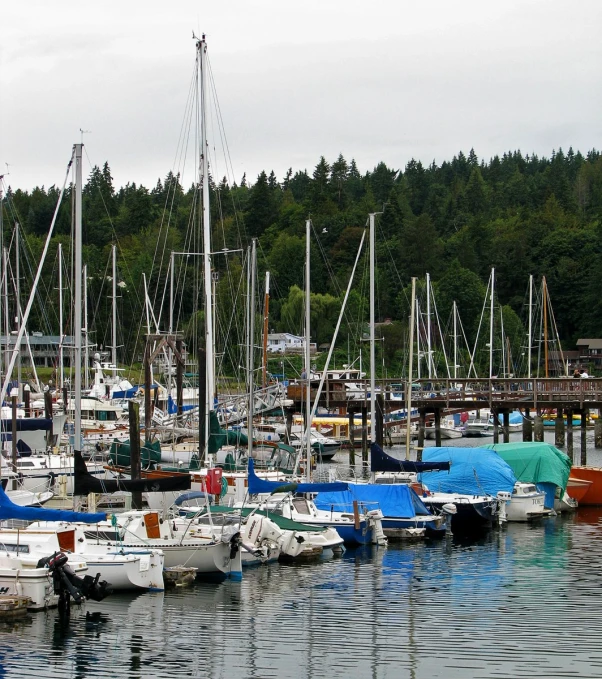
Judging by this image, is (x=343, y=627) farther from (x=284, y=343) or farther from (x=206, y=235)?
(x=284, y=343)

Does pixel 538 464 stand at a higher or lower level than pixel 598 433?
higher

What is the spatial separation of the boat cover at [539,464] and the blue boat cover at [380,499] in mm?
9505

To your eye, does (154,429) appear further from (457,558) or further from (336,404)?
(457,558)

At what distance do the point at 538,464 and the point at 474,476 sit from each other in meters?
4.25

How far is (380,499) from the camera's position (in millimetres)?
40500

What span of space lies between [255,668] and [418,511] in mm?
19335

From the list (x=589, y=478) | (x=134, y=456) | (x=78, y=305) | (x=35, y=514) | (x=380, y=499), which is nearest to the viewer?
(x=35, y=514)

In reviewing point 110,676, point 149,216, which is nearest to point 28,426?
point 110,676

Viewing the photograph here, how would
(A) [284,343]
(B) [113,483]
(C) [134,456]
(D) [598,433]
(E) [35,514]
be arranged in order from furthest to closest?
1. (A) [284,343]
2. (D) [598,433]
3. (C) [134,456]
4. (B) [113,483]
5. (E) [35,514]

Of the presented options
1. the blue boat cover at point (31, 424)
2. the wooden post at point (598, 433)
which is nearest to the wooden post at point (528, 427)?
the wooden post at point (598, 433)

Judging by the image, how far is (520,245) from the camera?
172 metres

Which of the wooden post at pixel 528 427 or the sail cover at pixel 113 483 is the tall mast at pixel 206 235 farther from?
the wooden post at pixel 528 427

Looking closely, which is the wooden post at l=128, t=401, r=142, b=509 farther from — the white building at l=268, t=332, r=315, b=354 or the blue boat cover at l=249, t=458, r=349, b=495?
the white building at l=268, t=332, r=315, b=354

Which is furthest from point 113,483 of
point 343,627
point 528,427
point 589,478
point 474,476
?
point 528,427
